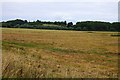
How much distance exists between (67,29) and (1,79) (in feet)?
257

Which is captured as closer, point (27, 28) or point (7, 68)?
point (7, 68)

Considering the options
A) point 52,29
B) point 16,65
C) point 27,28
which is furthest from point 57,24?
Result: point 16,65

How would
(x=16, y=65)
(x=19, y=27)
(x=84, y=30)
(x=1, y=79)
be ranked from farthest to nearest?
(x=84, y=30), (x=19, y=27), (x=16, y=65), (x=1, y=79)

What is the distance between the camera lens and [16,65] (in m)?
7.42

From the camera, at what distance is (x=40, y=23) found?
8481 centimetres

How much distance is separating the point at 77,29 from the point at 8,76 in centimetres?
7685

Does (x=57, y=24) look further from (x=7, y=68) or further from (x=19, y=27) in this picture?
(x=7, y=68)

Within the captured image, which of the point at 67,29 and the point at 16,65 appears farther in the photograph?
the point at 67,29

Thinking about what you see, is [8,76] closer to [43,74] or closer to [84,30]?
[43,74]

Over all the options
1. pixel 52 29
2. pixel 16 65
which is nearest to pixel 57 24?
pixel 52 29

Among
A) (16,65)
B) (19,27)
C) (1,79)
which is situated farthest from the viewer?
(19,27)

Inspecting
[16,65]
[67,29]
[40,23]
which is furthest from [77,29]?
[16,65]

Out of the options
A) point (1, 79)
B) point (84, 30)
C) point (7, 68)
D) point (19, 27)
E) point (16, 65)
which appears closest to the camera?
point (1, 79)

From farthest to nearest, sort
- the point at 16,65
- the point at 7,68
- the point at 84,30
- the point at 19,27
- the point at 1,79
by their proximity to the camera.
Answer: the point at 84,30 → the point at 19,27 → the point at 16,65 → the point at 7,68 → the point at 1,79
